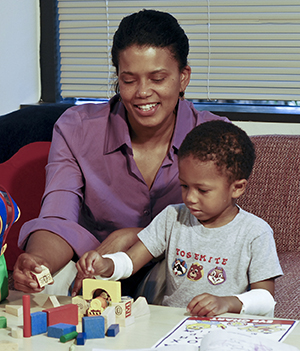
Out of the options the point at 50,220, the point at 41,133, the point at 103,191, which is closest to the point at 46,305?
the point at 50,220

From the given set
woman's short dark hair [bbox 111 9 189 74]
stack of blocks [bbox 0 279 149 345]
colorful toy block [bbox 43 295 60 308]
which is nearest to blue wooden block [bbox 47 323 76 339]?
stack of blocks [bbox 0 279 149 345]

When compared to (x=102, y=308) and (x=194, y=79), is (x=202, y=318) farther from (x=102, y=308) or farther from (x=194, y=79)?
(x=194, y=79)

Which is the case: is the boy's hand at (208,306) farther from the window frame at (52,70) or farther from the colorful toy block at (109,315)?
the window frame at (52,70)

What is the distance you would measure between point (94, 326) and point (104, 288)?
0.10 m

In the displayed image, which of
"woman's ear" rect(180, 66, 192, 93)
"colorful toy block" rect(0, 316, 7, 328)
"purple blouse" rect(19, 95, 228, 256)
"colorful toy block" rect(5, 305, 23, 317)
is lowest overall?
"colorful toy block" rect(5, 305, 23, 317)

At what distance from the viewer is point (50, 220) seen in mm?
1393

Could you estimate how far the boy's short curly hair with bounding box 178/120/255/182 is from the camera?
1.28 m

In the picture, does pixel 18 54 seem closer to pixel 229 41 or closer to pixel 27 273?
pixel 229 41

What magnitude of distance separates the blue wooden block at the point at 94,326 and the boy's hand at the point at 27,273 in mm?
193

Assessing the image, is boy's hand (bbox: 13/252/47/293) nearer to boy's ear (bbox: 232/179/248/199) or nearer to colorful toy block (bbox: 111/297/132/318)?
colorful toy block (bbox: 111/297/132/318)

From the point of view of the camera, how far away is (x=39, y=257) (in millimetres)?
1210

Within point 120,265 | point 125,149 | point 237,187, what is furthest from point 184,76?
point 120,265

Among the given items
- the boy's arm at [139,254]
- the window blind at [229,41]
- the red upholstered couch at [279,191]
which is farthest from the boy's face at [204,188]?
the window blind at [229,41]

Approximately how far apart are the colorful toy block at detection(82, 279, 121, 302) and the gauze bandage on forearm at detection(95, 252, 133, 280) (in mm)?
137
